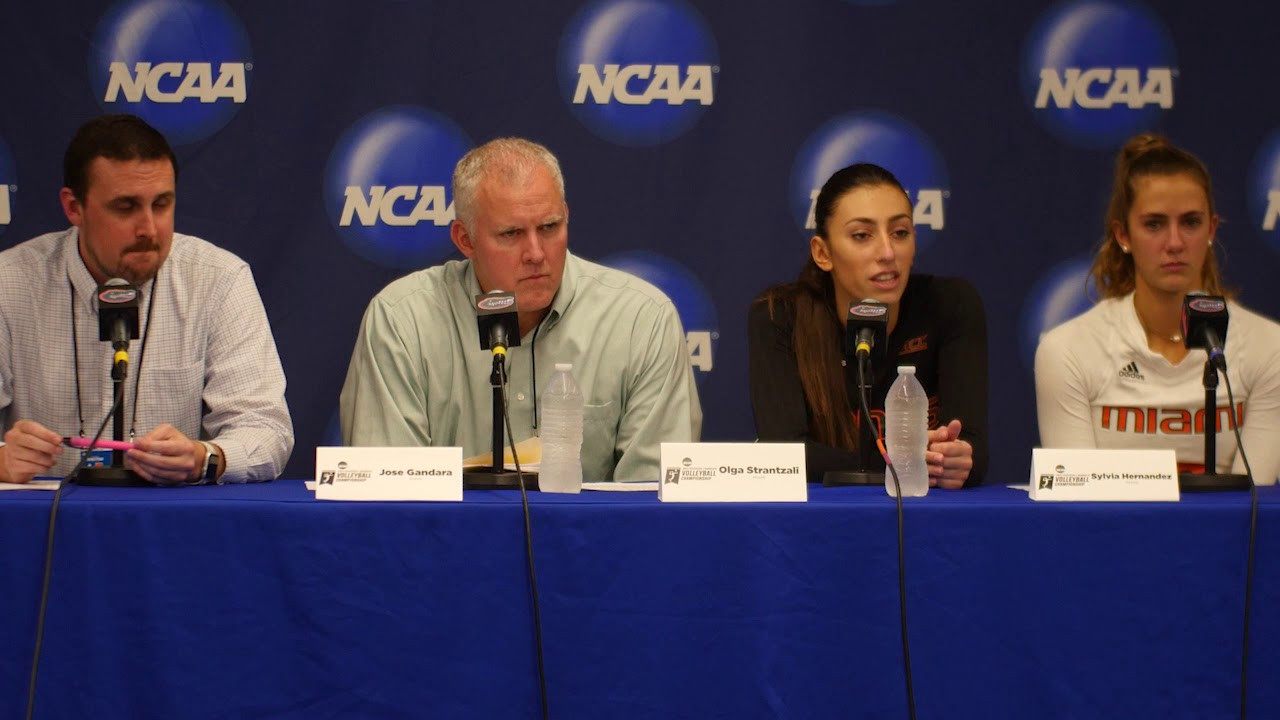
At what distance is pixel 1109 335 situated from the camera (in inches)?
105

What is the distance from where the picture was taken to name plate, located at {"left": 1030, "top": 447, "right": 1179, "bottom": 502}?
5.86 feet

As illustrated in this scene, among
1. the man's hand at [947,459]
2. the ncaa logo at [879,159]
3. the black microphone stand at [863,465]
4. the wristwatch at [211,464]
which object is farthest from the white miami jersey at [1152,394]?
the wristwatch at [211,464]

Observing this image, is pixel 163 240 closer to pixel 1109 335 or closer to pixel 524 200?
pixel 524 200

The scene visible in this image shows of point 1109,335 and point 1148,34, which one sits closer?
point 1109,335

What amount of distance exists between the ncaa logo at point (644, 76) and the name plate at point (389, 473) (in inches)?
76.8

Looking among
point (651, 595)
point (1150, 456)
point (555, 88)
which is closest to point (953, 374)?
point (1150, 456)

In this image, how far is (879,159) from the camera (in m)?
3.55

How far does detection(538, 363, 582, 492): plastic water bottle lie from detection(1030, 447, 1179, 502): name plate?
762 millimetres

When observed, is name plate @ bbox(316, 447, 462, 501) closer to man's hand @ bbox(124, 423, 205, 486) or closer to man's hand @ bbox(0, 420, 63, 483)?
man's hand @ bbox(124, 423, 205, 486)

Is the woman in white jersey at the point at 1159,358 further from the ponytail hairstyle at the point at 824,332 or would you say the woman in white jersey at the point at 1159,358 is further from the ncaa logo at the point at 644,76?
the ncaa logo at the point at 644,76

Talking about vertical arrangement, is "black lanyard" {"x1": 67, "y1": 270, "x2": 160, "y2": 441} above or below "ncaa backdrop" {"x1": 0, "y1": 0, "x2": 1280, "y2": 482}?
below

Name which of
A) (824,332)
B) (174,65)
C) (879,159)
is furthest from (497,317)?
(174,65)

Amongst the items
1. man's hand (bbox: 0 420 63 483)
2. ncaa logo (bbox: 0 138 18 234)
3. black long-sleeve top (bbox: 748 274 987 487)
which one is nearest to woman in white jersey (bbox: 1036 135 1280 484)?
black long-sleeve top (bbox: 748 274 987 487)

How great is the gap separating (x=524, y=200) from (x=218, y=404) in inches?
32.8
